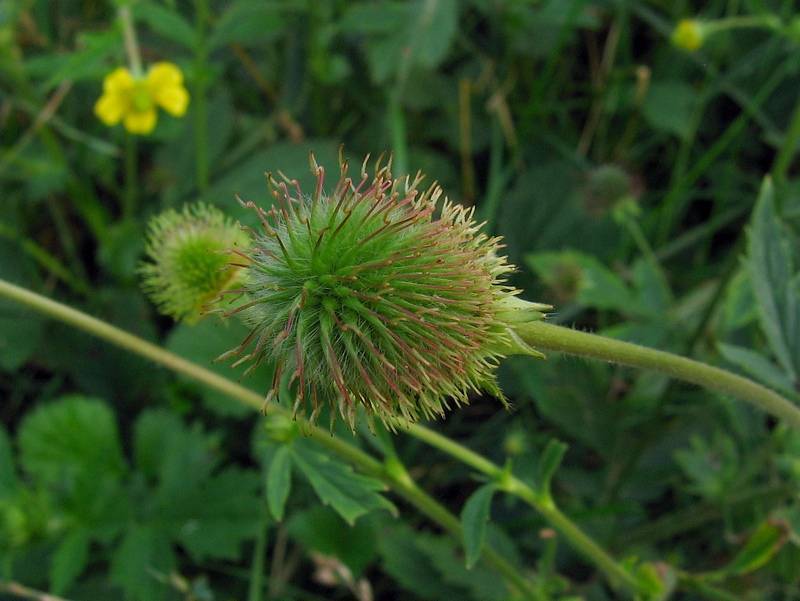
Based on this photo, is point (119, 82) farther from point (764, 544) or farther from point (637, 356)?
point (764, 544)

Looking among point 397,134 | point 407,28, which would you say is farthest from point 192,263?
point 407,28

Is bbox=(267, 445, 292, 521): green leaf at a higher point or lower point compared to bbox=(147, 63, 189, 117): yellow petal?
lower

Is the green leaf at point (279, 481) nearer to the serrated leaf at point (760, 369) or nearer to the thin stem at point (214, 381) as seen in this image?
the thin stem at point (214, 381)

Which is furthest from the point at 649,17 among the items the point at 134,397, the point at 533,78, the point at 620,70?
the point at 134,397

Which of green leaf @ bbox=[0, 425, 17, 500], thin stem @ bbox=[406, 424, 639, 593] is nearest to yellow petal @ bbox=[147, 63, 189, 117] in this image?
green leaf @ bbox=[0, 425, 17, 500]

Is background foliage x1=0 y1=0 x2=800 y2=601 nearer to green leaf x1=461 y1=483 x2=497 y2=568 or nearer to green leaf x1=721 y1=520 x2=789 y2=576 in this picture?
green leaf x1=721 y1=520 x2=789 y2=576
